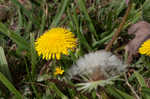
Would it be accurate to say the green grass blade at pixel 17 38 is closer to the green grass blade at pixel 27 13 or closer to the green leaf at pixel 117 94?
the green grass blade at pixel 27 13

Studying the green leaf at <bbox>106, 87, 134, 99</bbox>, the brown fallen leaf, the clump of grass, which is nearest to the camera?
the green leaf at <bbox>106, 87, 134, 99</bbox>

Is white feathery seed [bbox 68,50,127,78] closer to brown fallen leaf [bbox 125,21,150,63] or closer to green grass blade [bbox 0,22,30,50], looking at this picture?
brown fallen leaf [bbox 125,21,150,63]

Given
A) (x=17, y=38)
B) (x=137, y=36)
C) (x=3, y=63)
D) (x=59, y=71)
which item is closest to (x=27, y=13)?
(x=17, y=38)

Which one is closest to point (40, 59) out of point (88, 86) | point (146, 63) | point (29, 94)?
point (29, 94)

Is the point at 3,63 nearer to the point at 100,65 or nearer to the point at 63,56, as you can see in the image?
the point at 63,56

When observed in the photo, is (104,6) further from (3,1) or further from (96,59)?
(3,1)

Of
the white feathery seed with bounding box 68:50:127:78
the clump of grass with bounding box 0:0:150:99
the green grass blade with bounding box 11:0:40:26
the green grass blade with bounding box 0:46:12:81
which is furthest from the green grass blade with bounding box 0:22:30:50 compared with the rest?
the white feathery seed with bounding box 68:50:127:78
